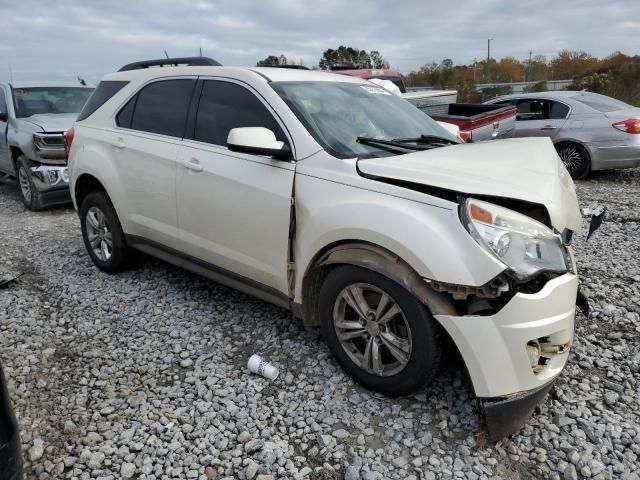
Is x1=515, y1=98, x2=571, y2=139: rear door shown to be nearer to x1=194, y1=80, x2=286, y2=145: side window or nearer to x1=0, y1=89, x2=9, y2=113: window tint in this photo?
x1=194, y1=80, x2=286, y2=145: side window

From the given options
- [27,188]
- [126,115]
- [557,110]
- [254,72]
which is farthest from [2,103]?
[557,110]

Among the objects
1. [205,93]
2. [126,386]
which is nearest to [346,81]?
[205,93]

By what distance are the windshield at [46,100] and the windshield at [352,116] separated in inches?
245

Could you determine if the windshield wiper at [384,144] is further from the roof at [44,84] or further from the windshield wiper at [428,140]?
the roof at [44,84]

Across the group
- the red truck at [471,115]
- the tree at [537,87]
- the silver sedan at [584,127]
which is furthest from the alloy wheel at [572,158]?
the tree at [537,87]

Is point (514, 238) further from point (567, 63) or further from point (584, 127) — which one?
point (567, 63)

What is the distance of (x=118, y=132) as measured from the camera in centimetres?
412

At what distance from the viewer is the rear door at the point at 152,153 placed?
3641 millimetres

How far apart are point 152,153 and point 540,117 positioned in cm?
757

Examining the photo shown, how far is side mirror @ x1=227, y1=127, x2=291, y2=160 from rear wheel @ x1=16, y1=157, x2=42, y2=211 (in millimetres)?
5566

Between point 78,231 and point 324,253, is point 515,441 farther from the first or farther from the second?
point 78,231

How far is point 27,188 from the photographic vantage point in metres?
7.41

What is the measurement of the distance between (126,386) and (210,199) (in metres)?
1.26

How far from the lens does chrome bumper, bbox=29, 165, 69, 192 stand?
22.7ft
